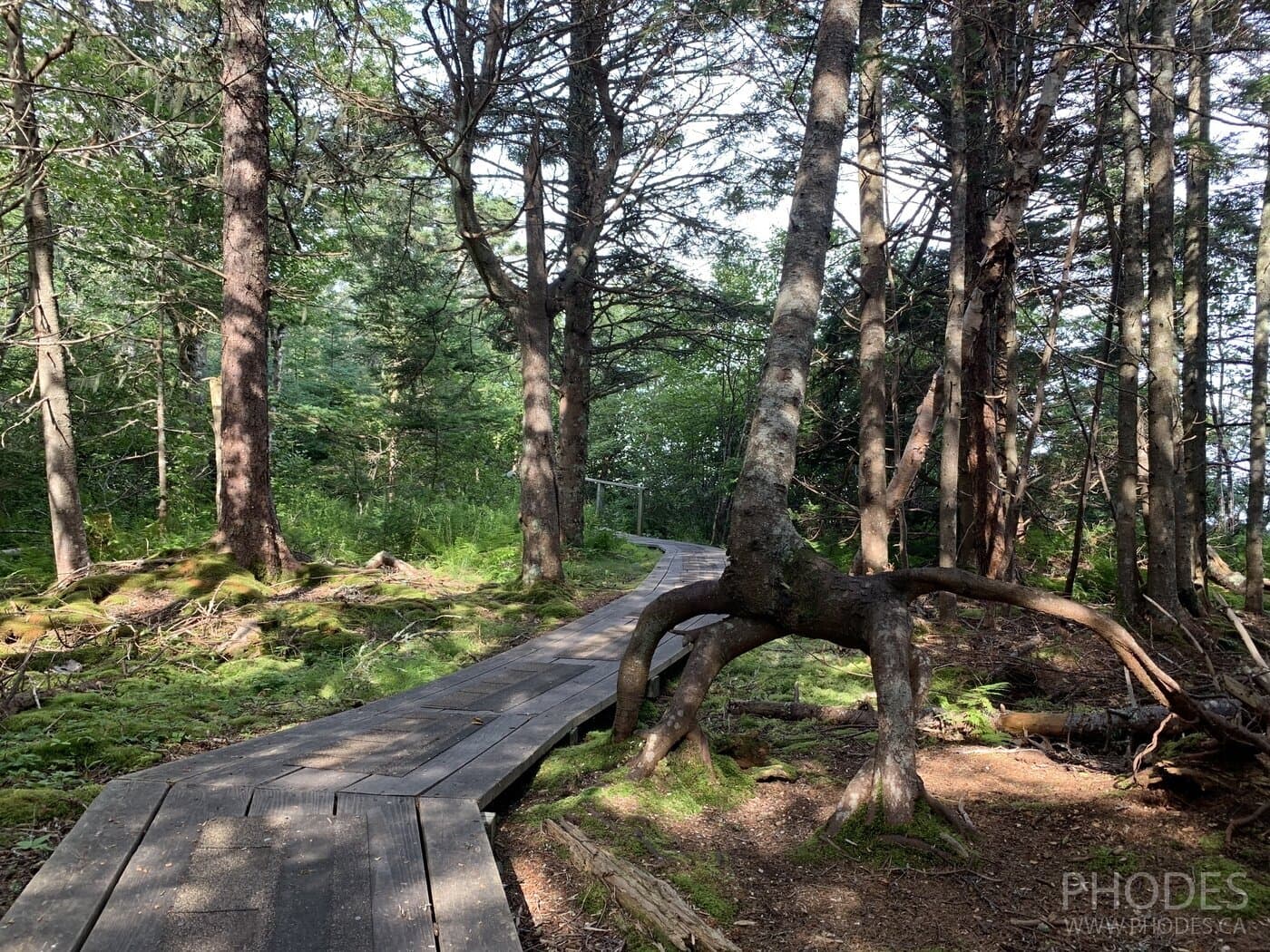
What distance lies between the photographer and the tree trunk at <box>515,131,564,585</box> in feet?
33.0

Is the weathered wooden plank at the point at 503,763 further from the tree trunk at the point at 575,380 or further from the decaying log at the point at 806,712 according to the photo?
the tree trunk at the point at 575,380

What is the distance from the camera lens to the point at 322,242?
15.7 m

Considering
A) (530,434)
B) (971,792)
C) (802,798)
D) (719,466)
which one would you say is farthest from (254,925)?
(719,466)

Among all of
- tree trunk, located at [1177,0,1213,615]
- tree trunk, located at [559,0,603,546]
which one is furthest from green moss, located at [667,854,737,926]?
tree trunk, located at [559,0,603,546]

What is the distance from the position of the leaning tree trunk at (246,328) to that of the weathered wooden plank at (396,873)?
616 cm

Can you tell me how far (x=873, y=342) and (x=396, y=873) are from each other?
279 inches

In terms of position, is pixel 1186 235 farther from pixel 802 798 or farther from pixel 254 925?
pixel 254 925

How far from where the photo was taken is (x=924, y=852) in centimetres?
291

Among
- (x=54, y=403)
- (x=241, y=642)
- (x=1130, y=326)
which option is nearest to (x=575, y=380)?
(x=54, y=403)

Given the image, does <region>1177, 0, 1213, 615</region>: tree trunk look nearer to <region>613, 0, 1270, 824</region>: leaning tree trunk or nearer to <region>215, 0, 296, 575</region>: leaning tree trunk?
<region>613, 0, 1270, 824</region>: leaning tree trunk

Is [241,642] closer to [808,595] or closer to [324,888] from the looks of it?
[324,888]

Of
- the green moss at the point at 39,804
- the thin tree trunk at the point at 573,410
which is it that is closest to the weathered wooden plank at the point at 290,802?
the green moss at the point at 39,804

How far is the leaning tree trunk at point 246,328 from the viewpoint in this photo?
8391 mm

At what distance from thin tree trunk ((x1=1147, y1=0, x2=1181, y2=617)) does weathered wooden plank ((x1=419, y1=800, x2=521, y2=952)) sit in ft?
26.3
